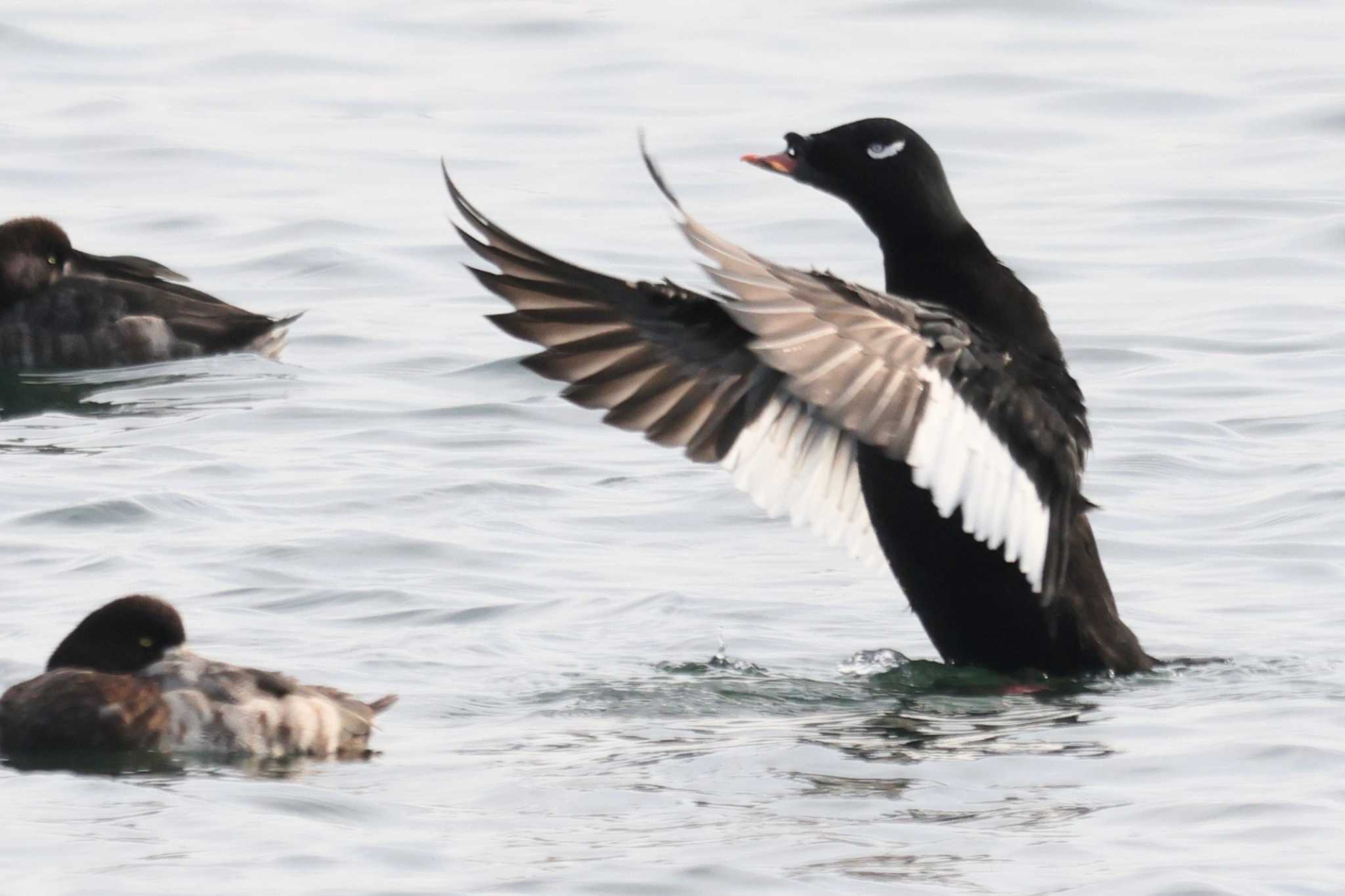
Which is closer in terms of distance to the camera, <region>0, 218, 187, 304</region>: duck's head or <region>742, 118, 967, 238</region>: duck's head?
<region>742, 118, 967, 238</region>: duck's head

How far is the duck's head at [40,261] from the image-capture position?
1280cm

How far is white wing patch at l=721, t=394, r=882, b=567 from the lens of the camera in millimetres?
7375

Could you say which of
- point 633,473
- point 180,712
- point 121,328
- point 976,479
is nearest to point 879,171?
point 976,479

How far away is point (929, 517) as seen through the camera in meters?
7.40

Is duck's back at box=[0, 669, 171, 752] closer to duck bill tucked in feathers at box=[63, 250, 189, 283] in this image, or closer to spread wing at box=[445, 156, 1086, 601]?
spread wing at box=[445, 156, 1086, 601]

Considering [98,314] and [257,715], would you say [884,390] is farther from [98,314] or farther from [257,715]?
[98,314]

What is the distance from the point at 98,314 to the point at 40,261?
1.82 feet

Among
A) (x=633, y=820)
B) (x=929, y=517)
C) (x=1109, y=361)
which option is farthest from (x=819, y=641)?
(x=1109, y=361)

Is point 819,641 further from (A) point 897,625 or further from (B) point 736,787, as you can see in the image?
(B) point 736,787

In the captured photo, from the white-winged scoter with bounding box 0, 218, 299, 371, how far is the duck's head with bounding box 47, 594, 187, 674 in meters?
4.98

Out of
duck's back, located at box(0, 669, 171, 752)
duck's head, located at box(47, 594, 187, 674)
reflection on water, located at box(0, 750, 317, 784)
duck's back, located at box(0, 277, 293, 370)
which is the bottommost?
reflection on water, located at box(0, 750, 317, 784)

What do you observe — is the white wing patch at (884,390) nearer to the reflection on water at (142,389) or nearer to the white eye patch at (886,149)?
the white eye patch at (886,149)

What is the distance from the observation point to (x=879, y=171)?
25.6 feet

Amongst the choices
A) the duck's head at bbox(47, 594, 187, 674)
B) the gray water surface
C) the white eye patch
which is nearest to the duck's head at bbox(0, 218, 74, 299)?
the gray water surface
